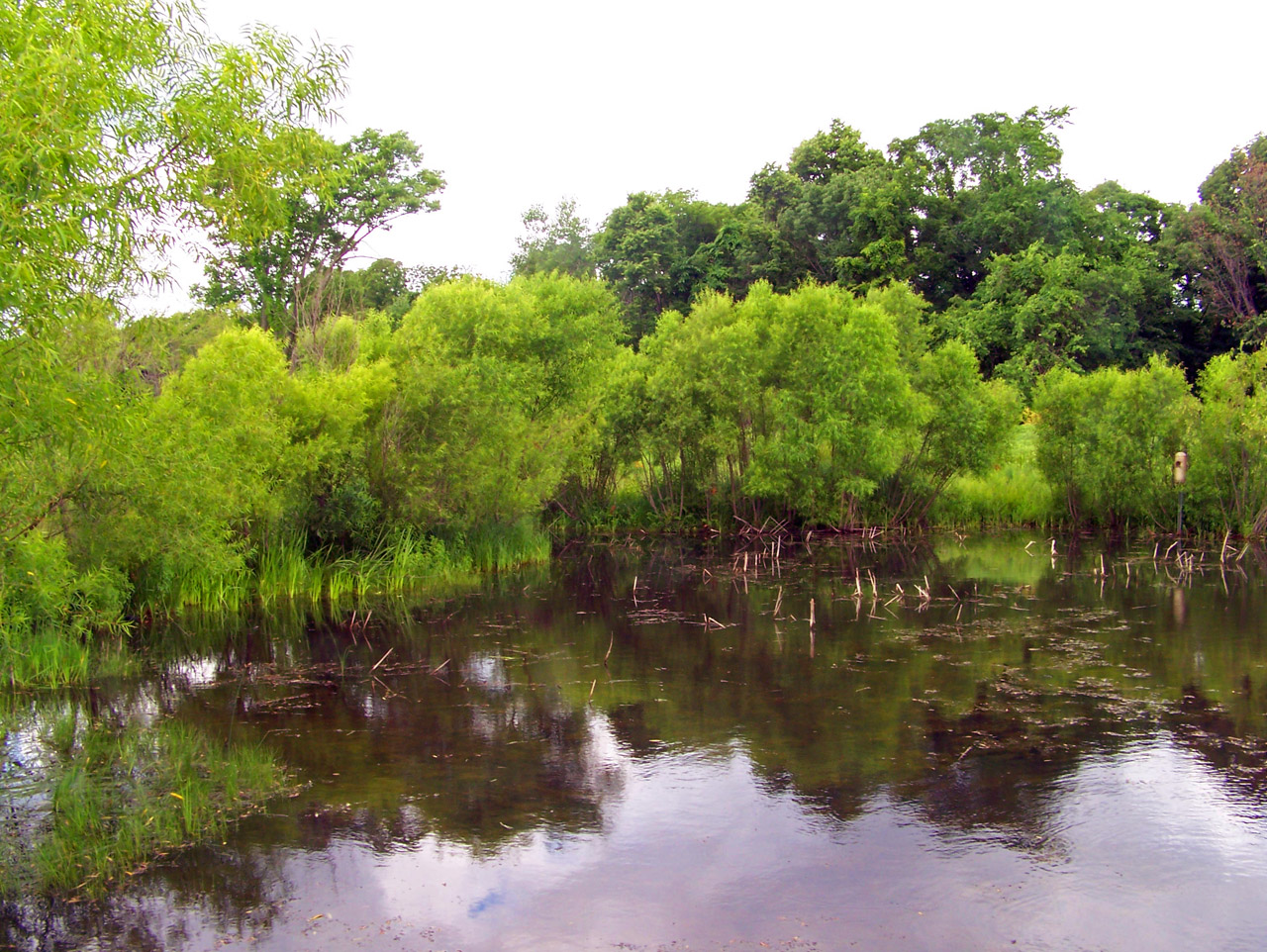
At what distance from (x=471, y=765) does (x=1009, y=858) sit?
4.37m

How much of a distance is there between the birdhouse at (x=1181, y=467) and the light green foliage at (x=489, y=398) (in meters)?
13.1

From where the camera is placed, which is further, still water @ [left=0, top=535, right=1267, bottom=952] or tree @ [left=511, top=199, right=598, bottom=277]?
tree @ [left=511, top=199, right=598, bottom=277]

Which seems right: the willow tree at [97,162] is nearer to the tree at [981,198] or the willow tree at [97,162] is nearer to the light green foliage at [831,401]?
the light green foliage at [831,401]

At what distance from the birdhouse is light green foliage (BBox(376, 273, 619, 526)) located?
13.1 meters

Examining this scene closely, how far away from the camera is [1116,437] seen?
23.1 metres

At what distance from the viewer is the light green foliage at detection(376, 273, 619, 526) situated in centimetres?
1816

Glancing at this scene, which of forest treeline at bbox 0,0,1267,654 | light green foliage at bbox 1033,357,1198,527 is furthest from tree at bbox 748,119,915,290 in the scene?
light green foliage at bbox 1033,357,1198,527

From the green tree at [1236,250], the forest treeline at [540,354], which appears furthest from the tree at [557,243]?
the green tree at [1236,250]

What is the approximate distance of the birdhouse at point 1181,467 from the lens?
2205cm

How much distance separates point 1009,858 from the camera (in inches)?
269

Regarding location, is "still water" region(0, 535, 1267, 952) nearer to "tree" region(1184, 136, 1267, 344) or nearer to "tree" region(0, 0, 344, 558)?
"tree" region(0, 0, 344, 558)

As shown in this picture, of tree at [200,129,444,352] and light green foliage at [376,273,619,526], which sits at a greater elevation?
tree at [200,129,444,352]

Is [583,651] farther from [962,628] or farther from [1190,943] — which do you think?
[1190,943]

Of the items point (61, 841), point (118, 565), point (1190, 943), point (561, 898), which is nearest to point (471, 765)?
point (561, 898)
